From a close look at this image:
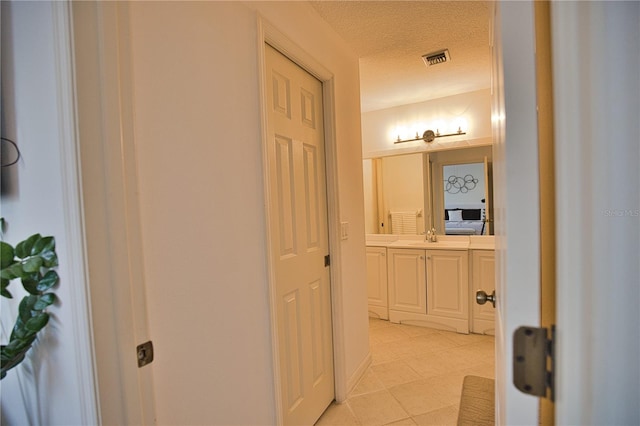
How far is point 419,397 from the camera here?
2098 millimetres

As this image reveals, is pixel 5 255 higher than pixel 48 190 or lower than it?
lower

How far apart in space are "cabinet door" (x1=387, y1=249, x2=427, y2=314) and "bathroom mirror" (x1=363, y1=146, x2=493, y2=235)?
0.51 m

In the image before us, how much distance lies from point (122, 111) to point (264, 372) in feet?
3.73

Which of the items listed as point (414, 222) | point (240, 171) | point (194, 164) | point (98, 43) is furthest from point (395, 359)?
point (98, 43)

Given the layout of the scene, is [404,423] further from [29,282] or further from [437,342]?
[29,282]

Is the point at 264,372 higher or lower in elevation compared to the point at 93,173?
lower

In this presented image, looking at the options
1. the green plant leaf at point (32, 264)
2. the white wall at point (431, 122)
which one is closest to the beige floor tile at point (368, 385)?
the green plant leaf at point (32, 264)

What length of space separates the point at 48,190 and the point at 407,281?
315 centimetres

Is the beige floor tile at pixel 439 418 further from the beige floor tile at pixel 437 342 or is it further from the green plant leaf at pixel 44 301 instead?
the green plant leaf at pixel 44 301

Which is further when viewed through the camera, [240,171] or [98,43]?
[240,171]

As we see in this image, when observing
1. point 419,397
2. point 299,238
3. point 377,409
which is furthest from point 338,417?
point 299,238

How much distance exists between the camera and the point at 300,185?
1774 millimetres

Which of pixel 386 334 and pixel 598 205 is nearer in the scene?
pixel 598 205

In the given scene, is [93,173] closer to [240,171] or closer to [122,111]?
[122,111]
